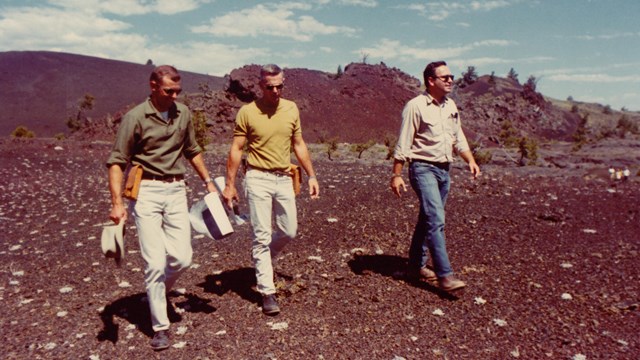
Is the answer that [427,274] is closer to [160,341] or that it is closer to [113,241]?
[160,341]

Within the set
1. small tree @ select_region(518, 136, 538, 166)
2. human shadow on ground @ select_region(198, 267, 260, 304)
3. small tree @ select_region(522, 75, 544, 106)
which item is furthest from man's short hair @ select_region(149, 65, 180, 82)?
small tree @ select_region(522, 75, 544, 106)

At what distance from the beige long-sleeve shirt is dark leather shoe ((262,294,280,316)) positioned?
1.79 m

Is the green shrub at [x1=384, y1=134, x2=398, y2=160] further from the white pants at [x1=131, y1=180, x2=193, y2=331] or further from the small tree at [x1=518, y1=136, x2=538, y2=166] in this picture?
the white pants at [x1=131, y1=180, x2=193, y2=331]

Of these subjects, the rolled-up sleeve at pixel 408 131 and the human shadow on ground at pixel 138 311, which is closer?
the human shadow on ground at pixel 138 311

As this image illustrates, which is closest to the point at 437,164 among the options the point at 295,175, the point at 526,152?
the point at 295,175

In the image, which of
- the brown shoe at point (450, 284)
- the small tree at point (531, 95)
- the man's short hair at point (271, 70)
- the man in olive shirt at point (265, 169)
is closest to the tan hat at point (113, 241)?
the man in olive shirt at point (265, 169)

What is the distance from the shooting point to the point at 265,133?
470 cm

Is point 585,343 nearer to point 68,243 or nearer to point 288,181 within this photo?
point 288,181

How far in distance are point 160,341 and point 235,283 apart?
1.56 m

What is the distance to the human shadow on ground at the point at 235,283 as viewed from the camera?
535 centimetres

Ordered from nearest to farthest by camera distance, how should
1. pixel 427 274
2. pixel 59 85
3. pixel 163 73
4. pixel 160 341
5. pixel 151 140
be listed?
pixel 163 73
pixel 151 140
pixel 160 341
pixel 427 274
pixel 59 85

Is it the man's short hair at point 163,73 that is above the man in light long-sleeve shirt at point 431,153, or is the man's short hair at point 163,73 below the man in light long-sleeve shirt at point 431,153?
above

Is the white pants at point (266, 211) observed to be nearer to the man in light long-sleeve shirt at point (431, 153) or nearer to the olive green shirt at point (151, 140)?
the olive green shirt at point (151, 140)

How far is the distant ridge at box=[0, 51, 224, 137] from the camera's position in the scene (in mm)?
66875
